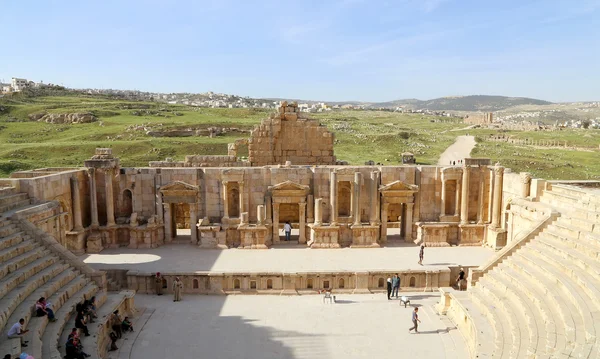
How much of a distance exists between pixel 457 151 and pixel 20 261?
2187 inches

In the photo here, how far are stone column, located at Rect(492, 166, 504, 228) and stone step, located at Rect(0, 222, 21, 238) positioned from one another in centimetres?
1957

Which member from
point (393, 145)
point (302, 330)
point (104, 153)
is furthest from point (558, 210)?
point (393, 145)

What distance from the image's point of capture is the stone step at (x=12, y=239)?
1370 cm

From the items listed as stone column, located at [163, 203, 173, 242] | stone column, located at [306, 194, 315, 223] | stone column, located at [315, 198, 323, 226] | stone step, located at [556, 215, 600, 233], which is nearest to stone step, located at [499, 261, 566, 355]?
stone step, located at [556, 215, 600, 233]

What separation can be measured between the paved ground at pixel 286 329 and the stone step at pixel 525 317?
182 cm

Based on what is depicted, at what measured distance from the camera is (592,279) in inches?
484

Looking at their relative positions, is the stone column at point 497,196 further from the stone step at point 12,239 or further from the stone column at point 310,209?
the stone step at point 12,239

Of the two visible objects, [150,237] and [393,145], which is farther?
[393,145]

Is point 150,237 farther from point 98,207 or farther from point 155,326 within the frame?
point 155,326

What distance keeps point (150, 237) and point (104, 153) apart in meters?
4.89

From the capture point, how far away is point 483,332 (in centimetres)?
1250

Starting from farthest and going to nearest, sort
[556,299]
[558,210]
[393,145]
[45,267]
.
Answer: [393,145], [558,210], [45,267], [556,299]

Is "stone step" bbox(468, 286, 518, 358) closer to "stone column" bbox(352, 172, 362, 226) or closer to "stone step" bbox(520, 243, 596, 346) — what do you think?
"stone step" bbox(520, 243, 596, 346)

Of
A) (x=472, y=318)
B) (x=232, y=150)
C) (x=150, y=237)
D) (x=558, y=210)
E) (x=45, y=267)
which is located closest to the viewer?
(x=472, y=318)
